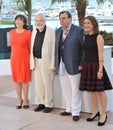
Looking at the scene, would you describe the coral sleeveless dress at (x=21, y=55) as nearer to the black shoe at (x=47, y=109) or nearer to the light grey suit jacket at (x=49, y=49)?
the light grey suit jacket at (x=49, y=49)

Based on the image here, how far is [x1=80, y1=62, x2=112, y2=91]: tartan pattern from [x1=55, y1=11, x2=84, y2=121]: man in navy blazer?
0.18 meters

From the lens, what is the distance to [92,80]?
19.2ft

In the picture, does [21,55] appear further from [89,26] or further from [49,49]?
[89,26]

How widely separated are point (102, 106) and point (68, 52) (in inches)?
40.7

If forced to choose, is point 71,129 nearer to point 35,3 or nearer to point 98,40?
point 98,40

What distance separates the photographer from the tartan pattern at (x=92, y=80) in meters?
5.79

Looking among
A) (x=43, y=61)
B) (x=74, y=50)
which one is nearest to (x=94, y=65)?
(x=74, y=50)

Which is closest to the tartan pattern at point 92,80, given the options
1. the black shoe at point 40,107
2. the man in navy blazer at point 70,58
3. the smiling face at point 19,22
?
the man in navy blazer at point 70,58

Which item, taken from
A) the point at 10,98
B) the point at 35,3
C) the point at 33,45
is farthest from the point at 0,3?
the point at 33,45

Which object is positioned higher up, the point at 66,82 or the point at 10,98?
the point at 66,82

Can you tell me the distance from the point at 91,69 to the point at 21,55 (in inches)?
59.9

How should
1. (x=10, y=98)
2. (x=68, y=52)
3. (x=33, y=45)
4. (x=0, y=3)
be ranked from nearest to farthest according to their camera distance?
1. (x=68, y=52)
2. (x=33, y=45)
3. (x=10, y=98)
4. (x=0, y=3)

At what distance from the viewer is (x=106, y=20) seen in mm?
13703

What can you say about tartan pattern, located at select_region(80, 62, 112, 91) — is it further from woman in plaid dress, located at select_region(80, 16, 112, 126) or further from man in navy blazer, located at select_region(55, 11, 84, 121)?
man in navy blazer, located at select_region(55, 11, 84, 121)
